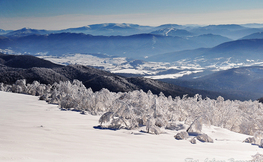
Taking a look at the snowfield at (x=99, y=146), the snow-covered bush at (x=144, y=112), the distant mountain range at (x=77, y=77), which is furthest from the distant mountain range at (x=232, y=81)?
the snowfield at (x=99, y=146)

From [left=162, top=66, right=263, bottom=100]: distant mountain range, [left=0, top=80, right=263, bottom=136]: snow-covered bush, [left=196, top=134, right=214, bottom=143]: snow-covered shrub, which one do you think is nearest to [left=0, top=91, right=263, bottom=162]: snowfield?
[left=196, top=134, right=214, bottom=143]: snow-covered shrub

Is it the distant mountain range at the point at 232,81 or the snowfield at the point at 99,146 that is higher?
the snowfield at the point at 99,146

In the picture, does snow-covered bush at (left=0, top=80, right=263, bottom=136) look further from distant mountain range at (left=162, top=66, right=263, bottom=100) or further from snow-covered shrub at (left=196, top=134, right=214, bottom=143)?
distant mountain range at (left=162, top=66, right=263, bottom=100)

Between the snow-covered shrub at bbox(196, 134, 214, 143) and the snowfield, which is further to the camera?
the snow-covered shrub at bbox(196, 134, 214, 143)

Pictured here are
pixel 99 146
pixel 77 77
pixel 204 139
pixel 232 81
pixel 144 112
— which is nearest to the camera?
pixel 99 146

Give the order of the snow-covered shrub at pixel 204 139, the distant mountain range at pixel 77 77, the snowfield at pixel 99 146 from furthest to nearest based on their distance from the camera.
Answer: the distant mountain range at pixel 77 77, the snow-covered shrub at pixel 204 139, the snowfield at pixel 99 146

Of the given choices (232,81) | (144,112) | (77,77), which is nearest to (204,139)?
(144,112)

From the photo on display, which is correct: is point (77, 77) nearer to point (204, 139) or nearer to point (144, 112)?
point (144, 112)

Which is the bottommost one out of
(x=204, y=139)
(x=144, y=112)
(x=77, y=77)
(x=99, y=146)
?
(x=77, y=77)

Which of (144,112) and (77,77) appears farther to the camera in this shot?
(77,77)

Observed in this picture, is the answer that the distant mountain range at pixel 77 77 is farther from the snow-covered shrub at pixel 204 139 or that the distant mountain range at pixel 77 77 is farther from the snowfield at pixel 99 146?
the snow-covered shrub at pixel 204 139

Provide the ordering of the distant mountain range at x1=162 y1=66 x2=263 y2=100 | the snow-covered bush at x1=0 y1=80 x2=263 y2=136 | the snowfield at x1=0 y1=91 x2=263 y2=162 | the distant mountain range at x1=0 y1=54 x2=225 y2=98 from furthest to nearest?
the distant mountain range at x1=162 y1=66 x2=263 y2=100 < the distant mountain range at x1=0 y1=54 x2=225 y2=98 < the snow-covered bush at x1=0 y1=80 x2=263 y2=136 < the snowfield at x1=0 y1=91 x2=263 y2=162

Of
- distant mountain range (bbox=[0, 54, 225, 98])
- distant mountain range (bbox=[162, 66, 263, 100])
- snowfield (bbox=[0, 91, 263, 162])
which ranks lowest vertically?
distant mountain range (bbox=[162, 66, 263, 100])

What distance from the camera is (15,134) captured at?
750 cm
